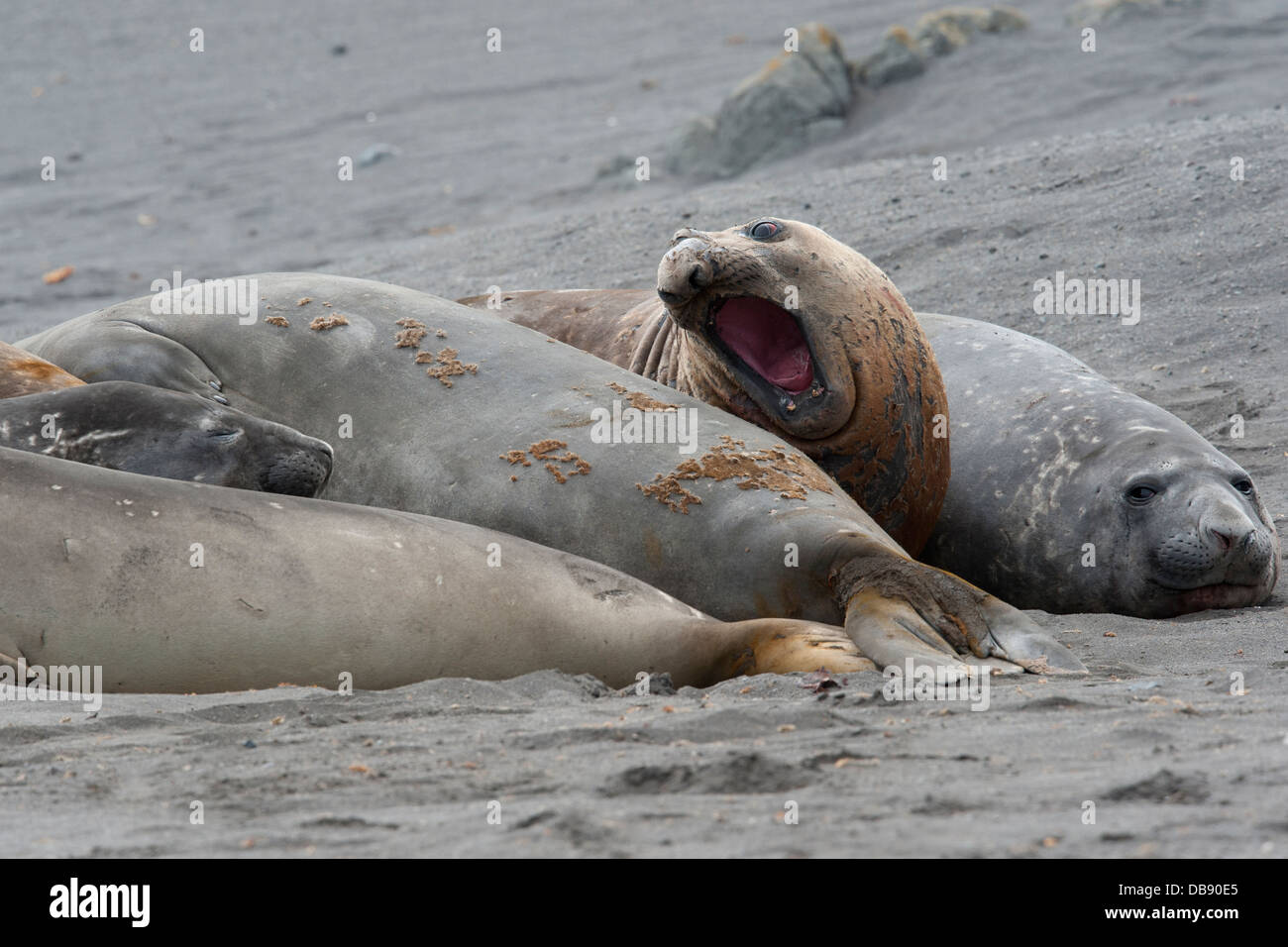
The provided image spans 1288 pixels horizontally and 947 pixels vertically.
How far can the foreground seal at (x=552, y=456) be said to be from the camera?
4.16m

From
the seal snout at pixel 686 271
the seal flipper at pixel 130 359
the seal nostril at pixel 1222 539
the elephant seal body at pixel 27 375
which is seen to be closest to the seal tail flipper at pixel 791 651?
the seal snout at pixel 686 271

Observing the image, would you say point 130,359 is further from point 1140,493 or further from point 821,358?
point 1140,493

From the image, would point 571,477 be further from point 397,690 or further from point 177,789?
point 177,789

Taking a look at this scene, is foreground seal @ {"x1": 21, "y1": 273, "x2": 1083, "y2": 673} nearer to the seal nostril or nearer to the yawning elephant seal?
the yawning elephant seal

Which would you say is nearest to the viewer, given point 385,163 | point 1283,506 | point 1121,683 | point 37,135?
point 1121,683

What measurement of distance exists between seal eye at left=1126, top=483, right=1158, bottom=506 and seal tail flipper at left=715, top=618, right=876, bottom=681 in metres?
1.54

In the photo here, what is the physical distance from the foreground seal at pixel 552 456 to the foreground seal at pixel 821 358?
25cm

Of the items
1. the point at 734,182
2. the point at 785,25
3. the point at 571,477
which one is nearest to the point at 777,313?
the point at 571,477

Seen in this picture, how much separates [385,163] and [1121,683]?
13.5 m


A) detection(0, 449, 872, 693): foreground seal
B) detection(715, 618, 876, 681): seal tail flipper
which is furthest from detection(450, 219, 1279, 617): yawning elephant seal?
detection(0, 449, 872, 693): foreground seal

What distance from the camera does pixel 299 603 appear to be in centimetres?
373

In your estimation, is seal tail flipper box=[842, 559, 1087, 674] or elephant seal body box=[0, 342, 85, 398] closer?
seal tail flipper box=[842, 559, 1087, 674]

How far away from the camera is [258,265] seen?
13078 millimetres

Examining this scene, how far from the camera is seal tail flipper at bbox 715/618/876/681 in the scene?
373cm
